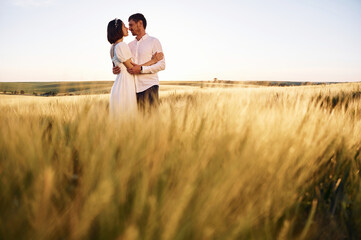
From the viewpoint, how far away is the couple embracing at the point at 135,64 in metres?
3.46

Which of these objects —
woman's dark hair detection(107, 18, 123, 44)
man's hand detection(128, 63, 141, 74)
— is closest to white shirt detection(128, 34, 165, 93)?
man's hand detection(128, 63, 141, 74)

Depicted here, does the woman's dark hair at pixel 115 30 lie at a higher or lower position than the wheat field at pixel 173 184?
higher

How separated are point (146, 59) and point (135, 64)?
28cm

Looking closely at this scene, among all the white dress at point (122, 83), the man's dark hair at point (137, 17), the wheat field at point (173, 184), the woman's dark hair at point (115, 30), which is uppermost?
the man's dark hair at point (137, 17)

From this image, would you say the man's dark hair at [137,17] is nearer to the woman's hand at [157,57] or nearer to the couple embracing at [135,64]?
the couple embracing at [135,64]

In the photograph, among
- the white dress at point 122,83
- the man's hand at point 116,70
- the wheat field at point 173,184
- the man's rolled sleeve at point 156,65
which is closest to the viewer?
the wheat field at point 173,184

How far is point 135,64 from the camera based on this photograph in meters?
3.74

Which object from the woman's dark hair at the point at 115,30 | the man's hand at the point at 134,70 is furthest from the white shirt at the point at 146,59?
the woman's dark hair at the point at 115,30

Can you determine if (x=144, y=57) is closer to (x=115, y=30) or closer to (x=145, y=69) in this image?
(x=145, y=69)

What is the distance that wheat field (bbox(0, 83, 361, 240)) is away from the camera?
2.09 feet

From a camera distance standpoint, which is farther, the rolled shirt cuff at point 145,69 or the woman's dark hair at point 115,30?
the rolled shirt cuff at point 145,69

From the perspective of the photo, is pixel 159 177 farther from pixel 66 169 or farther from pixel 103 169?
pixel 66 169

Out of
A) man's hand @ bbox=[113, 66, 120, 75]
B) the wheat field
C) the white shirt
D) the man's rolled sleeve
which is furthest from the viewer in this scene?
the white shirt

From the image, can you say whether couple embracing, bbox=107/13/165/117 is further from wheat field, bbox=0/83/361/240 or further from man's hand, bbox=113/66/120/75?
wheat field, bbox=0/83/361/240
